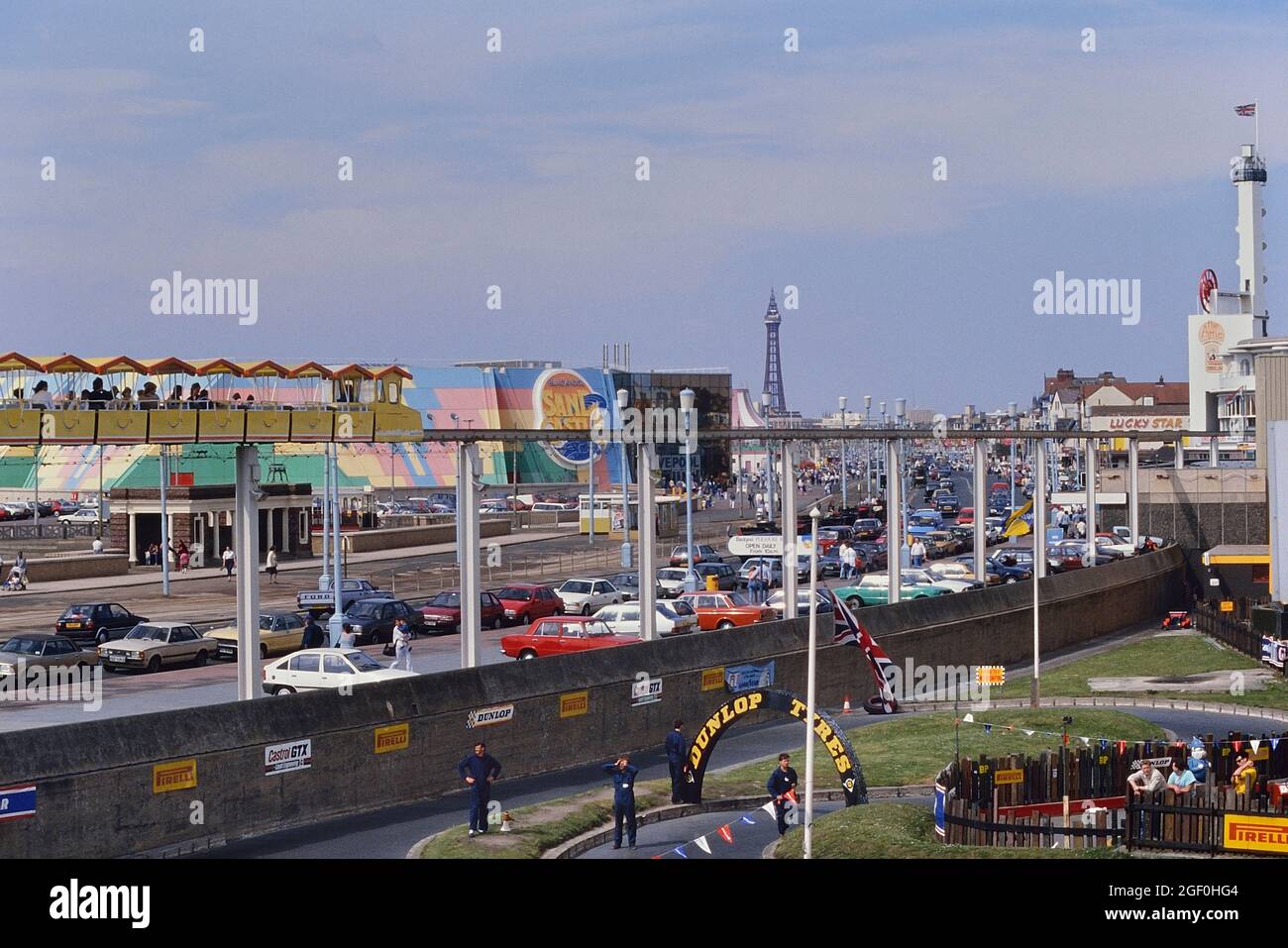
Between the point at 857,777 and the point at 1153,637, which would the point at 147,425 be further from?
the point at 1153,637

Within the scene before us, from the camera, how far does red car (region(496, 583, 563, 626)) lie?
48.5m

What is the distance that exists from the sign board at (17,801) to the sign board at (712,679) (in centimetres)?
1715

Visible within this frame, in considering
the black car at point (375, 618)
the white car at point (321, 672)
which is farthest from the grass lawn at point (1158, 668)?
the white car at point (321, 672)

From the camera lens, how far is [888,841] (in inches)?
899

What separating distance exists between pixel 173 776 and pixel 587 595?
1113 inches

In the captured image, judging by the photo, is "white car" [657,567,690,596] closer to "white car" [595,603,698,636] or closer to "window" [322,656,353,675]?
"white car" [595,603,698,636]

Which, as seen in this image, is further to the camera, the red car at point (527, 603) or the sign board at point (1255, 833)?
the red car at point (527, 603)

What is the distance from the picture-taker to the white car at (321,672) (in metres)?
32.9

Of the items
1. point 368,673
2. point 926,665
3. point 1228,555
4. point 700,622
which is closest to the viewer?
point 368,673

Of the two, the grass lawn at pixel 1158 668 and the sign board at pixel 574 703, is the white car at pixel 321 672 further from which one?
the grass lawn at pixel 1158 668

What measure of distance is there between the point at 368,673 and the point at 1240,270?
323 ft

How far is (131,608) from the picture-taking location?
5069cm

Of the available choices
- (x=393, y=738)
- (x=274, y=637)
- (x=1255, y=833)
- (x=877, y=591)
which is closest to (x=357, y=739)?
(x=393, y=738)
